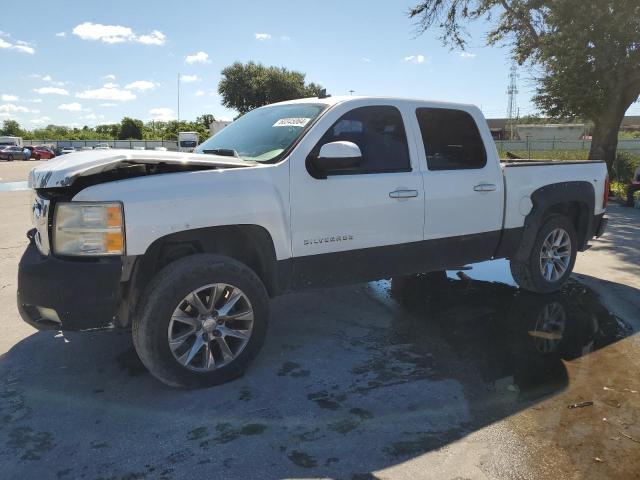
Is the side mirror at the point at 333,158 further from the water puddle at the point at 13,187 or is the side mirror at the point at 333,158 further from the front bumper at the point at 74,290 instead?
the water puddle at the point at 13,187

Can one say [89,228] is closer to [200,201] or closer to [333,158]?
[200,201]

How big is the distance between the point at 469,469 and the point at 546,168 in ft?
11.6

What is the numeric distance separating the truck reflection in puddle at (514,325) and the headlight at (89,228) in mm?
2613

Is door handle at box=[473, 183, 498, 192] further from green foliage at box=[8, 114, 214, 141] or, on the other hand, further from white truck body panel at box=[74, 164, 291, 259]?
green foliage at box=[8, 114, 214, 141]

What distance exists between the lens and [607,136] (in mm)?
17078

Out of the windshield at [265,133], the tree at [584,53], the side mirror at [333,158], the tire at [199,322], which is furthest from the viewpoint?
the tree at [584,53]

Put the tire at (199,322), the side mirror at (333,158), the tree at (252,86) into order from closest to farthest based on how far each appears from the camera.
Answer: the tire at (199,322) → the side mirror at (333,158) → the tree at (252,86)

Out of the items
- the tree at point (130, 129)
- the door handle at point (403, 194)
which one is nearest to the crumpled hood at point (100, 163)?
the door handle at point (403, 194)

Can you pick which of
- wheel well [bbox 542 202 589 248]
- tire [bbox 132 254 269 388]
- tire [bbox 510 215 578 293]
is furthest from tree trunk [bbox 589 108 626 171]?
tire [bbox 132 254 269 388]


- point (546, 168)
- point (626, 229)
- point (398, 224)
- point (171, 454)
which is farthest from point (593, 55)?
point (171, 454)

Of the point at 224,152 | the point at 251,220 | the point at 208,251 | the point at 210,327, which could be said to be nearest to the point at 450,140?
the point at 224,152

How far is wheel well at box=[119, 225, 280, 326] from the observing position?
3.37 meters

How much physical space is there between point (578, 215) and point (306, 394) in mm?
3989

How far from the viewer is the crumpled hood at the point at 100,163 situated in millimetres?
3166
